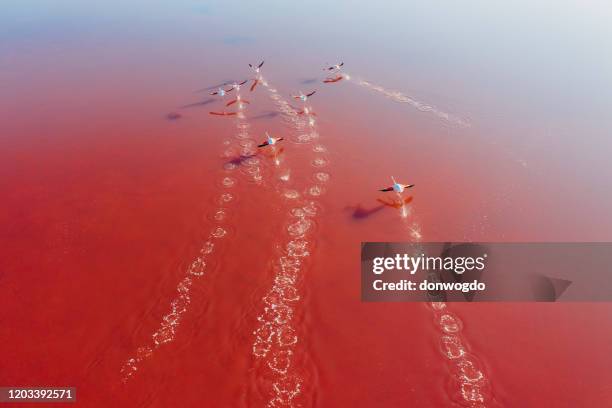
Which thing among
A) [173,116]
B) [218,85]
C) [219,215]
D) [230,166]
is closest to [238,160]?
[230,166]

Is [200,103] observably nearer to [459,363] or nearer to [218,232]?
[218,232]

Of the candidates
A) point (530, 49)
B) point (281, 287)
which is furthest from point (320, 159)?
point (530, 49)

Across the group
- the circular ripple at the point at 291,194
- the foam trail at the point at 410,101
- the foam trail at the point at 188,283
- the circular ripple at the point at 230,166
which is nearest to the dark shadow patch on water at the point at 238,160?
the circular ripple at the point at 230,166

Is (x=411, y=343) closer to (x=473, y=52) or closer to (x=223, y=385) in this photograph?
(x=223, y=385)

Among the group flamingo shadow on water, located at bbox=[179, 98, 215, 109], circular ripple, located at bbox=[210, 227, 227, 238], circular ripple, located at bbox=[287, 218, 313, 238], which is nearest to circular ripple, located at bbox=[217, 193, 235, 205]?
circular ripple, located at bbox=[210, 227, 227, 238]

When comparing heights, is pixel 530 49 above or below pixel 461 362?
above

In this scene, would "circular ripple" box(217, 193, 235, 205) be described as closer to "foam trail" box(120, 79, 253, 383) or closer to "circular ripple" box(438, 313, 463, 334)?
"foam trail" box(120, 79, 253, 383)
